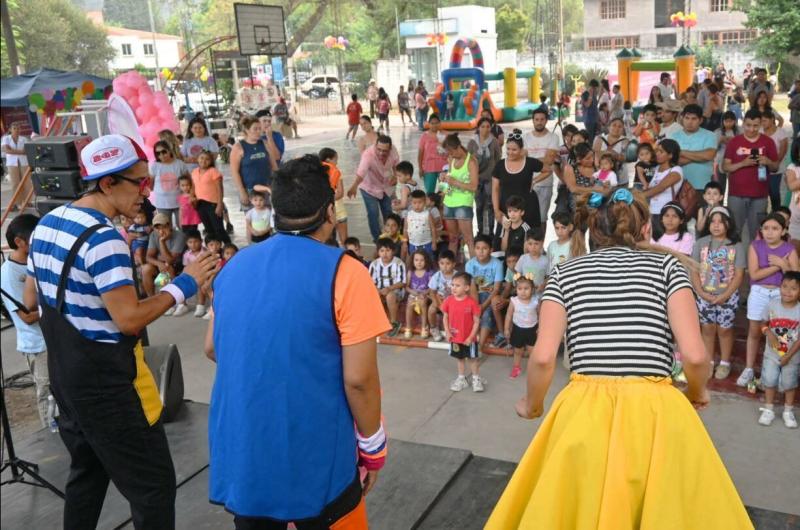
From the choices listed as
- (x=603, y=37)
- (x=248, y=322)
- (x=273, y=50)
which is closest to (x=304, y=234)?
(x=248, y=322)

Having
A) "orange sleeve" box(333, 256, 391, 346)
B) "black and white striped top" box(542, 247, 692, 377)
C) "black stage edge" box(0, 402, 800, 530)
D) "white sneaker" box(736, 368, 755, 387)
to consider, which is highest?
"orange sleeve" box(333, 256, 391, 346)

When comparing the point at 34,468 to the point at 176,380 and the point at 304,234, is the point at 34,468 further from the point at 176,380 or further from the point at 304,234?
the point at 304,234

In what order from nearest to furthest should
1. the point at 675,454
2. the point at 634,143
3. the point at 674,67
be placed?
the point at 675,454
the point at 634,143
the point at 674,67

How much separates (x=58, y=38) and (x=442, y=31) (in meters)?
11.6

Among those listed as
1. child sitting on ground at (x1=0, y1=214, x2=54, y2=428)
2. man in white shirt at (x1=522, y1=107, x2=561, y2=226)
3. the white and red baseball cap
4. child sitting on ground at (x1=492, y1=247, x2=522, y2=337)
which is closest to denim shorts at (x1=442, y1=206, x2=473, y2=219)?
man in white shirt at (x1=522, y1=107, x2=561, y2=226)

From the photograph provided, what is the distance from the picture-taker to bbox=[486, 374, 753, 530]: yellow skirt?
227 centimetres

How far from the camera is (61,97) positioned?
1450cm

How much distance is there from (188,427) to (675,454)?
10.9ft

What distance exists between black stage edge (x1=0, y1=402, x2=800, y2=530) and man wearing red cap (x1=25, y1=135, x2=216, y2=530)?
34.7 inches

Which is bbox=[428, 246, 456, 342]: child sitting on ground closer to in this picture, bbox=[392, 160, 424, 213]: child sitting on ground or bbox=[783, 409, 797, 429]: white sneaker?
bbox=[392, 160, 424, 213]: child sitting on ground

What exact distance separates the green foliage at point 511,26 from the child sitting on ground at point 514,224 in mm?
31131

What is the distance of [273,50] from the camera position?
16359mm

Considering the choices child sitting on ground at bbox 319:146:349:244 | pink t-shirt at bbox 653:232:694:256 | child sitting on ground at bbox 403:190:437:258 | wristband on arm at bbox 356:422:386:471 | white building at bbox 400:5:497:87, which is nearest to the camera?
wristband on arm at bbox 356:422:386:471

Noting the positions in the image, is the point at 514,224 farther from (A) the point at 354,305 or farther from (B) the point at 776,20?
(B) the point at 776,20
